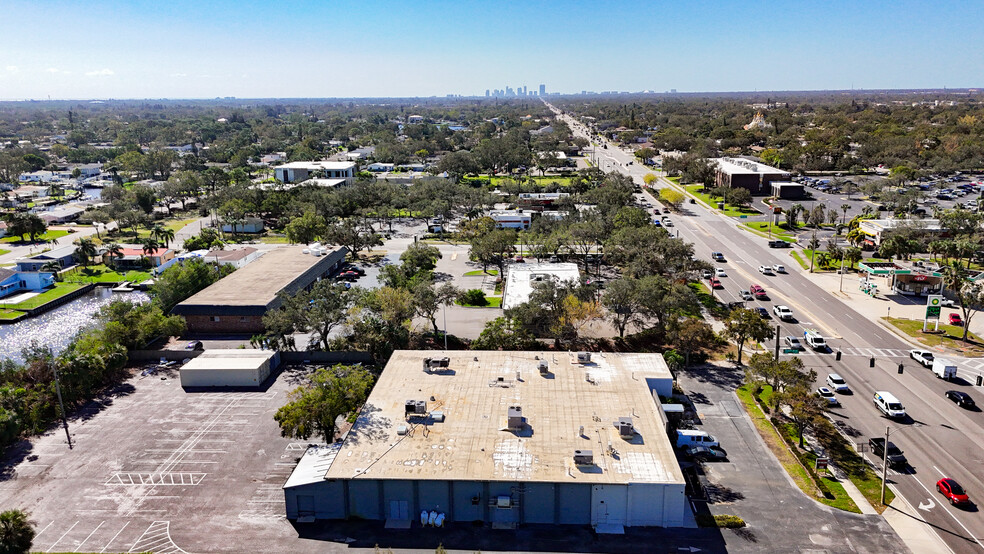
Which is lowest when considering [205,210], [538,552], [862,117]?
[538,552]

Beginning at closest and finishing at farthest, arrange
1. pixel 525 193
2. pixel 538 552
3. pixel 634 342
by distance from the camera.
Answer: pixel 538 552, pixel 634 342, pixel 525 193

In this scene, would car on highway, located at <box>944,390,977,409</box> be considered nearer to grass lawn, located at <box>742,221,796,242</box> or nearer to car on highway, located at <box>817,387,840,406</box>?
car on highway, located at <box>817,387,840,406</box>

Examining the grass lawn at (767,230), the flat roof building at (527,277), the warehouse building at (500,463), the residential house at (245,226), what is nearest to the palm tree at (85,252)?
the residential house at (245,226)

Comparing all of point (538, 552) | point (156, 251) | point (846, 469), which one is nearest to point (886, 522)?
point (846, 469)

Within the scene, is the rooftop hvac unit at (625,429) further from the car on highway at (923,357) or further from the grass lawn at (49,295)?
the grass lawn at (49,295)

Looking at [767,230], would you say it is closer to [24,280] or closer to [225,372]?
[225,372]

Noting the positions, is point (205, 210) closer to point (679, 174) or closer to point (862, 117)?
point (679, 174)

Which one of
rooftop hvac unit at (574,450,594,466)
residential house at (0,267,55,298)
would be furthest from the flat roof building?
residential house at (0,267,55,298)
